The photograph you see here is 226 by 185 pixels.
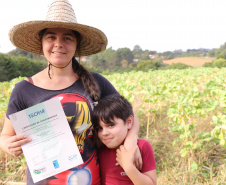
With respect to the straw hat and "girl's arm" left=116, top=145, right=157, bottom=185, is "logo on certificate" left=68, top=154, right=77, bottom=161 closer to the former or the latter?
"girl's arm" left=116, top=145, right=157, bottom=185

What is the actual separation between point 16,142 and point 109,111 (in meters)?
0.57

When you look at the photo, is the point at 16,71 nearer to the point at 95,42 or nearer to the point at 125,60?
the point at 95,42

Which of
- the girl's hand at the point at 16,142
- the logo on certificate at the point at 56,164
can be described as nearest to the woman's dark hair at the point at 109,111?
the logo on certificate at the point at 56,164

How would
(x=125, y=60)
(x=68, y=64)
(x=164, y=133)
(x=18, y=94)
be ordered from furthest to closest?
(x=125, y=60) < (x=164, y=133) < (x=68, y=64) < (x=18, y=94)

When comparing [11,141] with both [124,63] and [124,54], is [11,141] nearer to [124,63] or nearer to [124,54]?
[124,63]

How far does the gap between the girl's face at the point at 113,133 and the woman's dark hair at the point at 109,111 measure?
0.09 feet

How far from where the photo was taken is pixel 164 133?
13.2 feet

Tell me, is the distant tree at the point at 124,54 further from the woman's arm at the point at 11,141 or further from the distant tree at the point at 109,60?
the woman's arm at the point at 11,141

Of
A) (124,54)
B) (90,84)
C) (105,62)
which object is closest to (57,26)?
(90,84)

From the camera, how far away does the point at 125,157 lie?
1.26m

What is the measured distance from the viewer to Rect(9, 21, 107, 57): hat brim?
1.38 m

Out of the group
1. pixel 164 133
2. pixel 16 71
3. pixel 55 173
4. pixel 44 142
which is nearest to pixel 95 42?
pixel 44 142

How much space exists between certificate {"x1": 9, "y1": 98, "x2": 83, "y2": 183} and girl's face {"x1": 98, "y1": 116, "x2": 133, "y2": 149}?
202 mm

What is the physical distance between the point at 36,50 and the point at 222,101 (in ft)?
7.39
